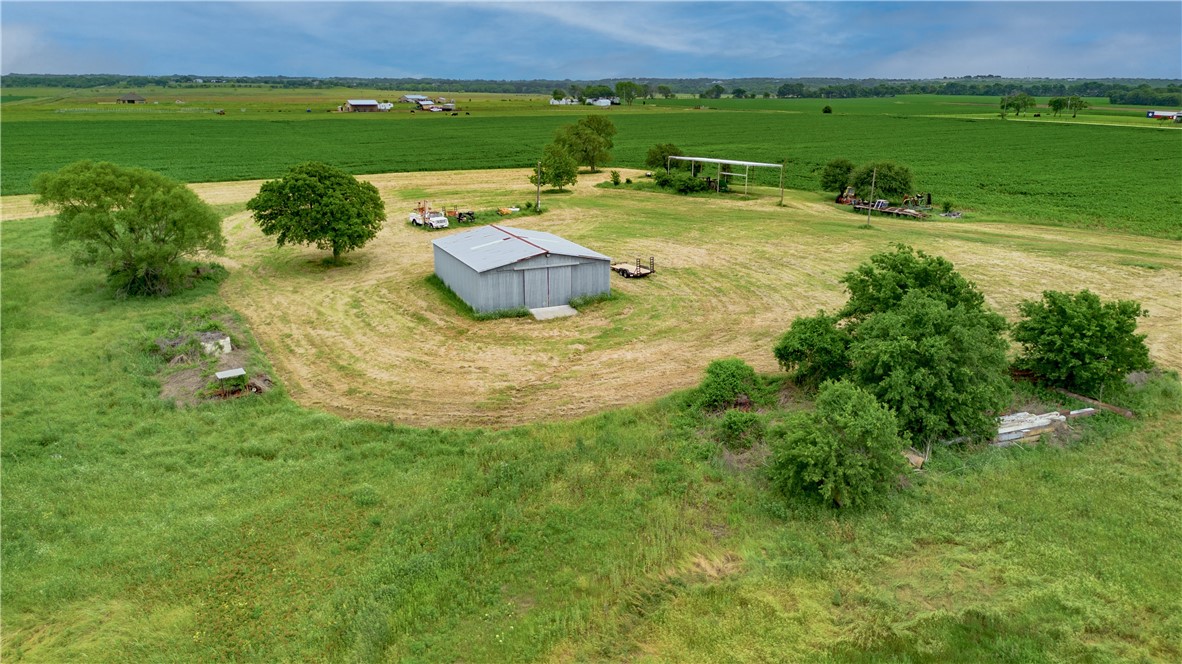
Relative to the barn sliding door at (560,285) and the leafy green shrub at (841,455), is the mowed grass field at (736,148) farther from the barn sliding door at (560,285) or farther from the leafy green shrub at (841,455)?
the leafy green shrub at (841,455)

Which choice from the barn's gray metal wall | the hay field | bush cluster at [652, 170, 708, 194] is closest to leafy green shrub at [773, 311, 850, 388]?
the hay field

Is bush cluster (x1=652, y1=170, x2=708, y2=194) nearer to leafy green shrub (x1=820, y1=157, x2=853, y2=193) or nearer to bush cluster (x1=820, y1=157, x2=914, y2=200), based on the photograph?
leafy green shrub (x1=820, y1=157, x2=853, y2=193)

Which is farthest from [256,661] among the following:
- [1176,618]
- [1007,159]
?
[1007,159]

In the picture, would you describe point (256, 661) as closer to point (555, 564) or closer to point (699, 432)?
point (555, 564)

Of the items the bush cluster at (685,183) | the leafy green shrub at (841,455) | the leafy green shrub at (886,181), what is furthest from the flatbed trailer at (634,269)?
the bush cluster at (685,183)

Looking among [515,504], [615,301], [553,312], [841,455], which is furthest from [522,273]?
[841,455]
